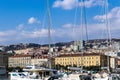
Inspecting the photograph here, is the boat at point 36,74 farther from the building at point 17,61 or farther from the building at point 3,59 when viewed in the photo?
the building at point 17,61

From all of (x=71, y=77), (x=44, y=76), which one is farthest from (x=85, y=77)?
(x=44, y=76)

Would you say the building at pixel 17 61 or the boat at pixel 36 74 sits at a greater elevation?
the boat at pixel 36 74

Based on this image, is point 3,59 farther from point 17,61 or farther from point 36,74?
point 36,74

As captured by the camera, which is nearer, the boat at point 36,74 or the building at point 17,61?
the boat at point 36,74

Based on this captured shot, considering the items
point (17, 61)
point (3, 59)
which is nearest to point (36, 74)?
point (3, 59)

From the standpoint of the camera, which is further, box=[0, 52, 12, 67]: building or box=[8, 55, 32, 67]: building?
box=[8, 55, 32, 67]: building

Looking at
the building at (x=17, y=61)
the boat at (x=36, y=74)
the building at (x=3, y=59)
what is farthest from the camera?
the building at (x=17, y=61)

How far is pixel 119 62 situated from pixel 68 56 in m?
27.2

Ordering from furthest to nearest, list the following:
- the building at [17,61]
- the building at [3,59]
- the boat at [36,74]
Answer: the building at [17,61]
the building at [3,59]
the boat at [36,74]

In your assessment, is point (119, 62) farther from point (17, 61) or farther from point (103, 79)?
point (103, 79)

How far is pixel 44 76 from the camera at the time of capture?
29609mm

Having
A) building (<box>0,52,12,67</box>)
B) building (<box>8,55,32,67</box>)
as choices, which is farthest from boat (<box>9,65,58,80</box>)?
building (<box>8,55,32,67</box>)

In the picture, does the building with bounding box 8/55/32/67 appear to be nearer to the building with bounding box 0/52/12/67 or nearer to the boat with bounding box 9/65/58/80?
the building with bounding box 0/52/12/67

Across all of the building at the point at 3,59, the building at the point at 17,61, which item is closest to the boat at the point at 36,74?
the building at the point at 3,59
